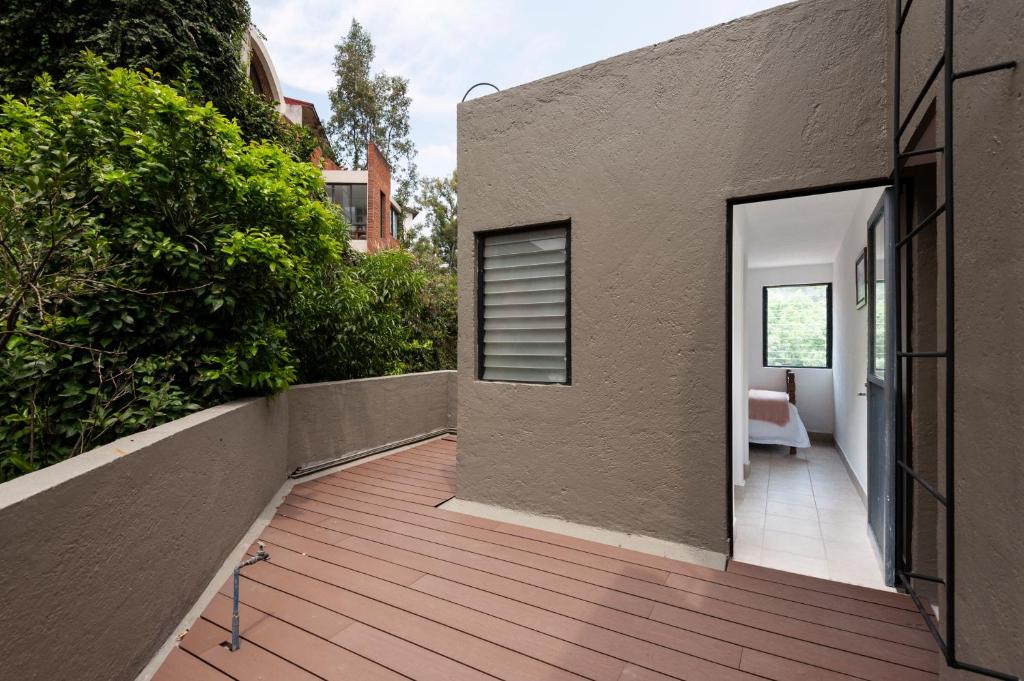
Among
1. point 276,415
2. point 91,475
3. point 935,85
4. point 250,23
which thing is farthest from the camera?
point 250,23

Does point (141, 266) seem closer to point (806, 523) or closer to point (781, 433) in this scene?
point (806, 523)

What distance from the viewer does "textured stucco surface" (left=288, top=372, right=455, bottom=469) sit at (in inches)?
169

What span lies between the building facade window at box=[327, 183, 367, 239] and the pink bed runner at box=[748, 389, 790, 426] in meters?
13.4

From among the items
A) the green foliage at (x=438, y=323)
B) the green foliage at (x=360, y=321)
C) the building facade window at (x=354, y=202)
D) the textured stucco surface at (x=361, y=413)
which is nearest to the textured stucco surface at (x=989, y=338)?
the green foliage at (x=360, y=321)

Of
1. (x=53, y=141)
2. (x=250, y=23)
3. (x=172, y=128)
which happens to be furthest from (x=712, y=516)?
(x=250, y=23)

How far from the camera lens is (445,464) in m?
4.64

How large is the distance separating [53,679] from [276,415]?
2426 mm

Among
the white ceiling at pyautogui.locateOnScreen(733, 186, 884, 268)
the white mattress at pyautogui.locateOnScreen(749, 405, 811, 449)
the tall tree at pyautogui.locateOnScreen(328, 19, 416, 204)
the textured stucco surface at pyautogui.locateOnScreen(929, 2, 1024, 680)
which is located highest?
the tall tree at pyautogui.locateOnScreen(328, 19, 416, 204)

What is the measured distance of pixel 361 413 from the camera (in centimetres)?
489

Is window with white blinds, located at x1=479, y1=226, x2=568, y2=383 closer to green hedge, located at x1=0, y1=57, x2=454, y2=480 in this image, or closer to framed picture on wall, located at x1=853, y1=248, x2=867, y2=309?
green hedge, located at x1=0, y1=57, x2=454, y2=480

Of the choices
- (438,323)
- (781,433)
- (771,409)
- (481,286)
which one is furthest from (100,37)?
(781,433)

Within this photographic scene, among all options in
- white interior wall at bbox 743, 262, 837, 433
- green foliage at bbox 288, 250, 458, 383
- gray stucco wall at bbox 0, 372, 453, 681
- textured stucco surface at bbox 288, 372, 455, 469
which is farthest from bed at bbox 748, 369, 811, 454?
gray stucco wall at bbox 0, 372, 453, 681

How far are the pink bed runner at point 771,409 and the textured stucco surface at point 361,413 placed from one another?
3664mm

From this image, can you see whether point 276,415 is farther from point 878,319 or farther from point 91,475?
point 878,319
